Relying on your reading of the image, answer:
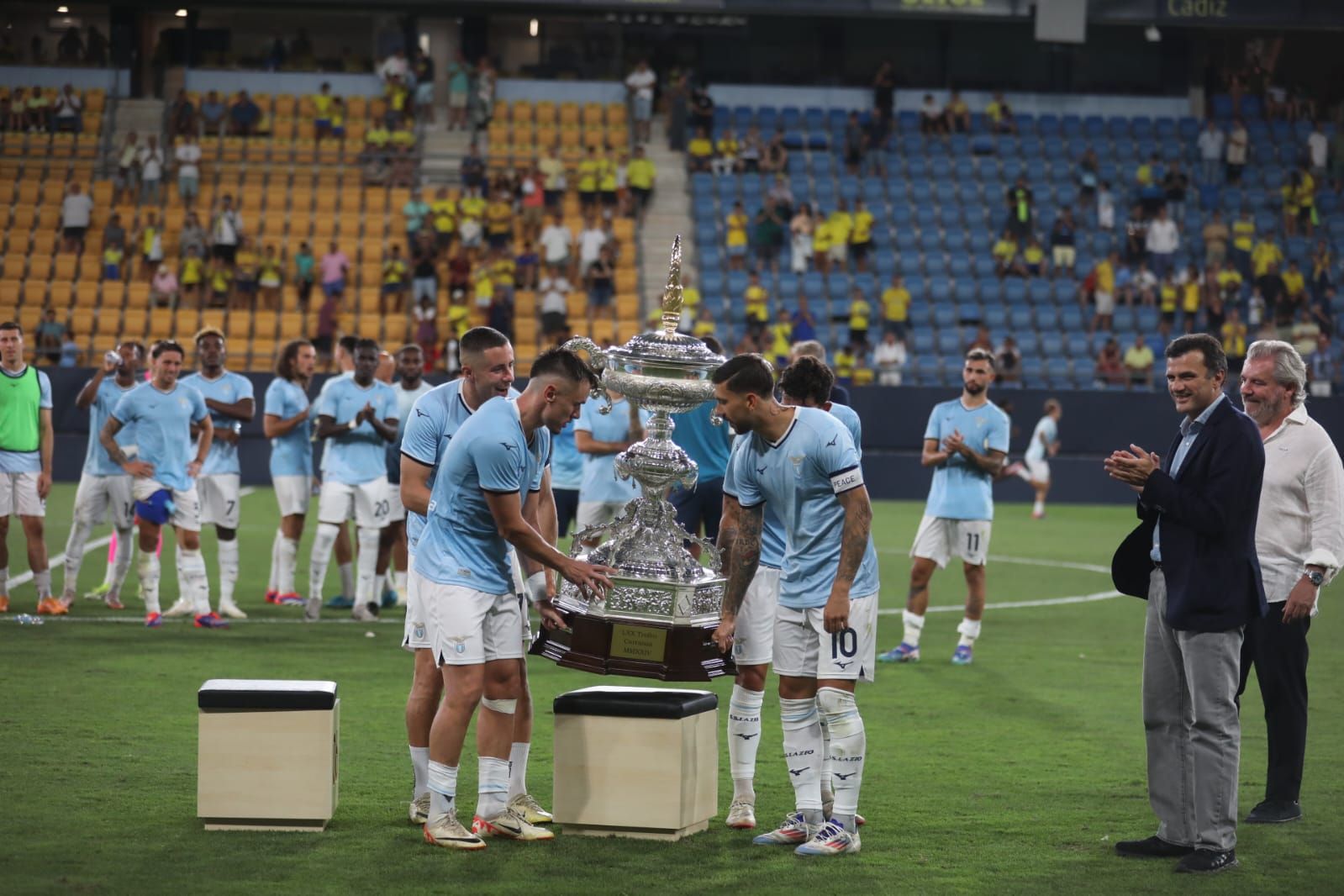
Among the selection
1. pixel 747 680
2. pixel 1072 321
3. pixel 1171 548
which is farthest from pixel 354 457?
pixel 1072 321

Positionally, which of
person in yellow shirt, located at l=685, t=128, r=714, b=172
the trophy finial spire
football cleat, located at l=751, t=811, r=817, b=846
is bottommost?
football cleat, located at l=751, t=811, r=817, b=846

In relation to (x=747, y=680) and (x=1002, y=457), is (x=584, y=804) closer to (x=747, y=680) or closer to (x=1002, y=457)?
(x=747, y=680)

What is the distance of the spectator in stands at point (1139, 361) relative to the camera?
30859mm

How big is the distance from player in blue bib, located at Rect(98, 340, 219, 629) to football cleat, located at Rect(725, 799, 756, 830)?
6.76 m

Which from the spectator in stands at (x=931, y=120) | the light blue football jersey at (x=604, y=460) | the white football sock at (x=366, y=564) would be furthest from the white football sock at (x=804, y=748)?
the spectator in stands at (x=931, y=120)

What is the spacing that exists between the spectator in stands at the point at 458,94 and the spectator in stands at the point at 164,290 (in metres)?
7.93

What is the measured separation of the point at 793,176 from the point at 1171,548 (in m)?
29.6

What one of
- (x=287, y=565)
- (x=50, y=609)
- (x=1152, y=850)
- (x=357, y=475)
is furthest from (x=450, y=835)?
(x=287, y=565)

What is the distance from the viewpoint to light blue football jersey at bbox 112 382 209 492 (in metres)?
13.3

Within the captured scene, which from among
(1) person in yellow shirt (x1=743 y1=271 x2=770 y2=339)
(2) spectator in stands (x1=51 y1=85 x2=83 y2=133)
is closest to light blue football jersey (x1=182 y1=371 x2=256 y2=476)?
(1) person in yellow shirt (x1=743 y1=271 x2=770 y2=339)

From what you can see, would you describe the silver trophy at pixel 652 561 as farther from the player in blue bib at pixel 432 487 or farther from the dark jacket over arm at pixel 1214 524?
the dark jacket over arm at pixel 1214 524

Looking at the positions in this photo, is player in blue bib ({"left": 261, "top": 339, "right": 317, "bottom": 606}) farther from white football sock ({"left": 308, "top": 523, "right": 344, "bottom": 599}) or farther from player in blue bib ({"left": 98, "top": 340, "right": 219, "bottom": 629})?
player in blue bib ({"left": 98, "top": 340, "right": 219, "bottom": 629})

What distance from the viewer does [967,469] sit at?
12758 millimetres

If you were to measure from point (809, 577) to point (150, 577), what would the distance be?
7.89m
